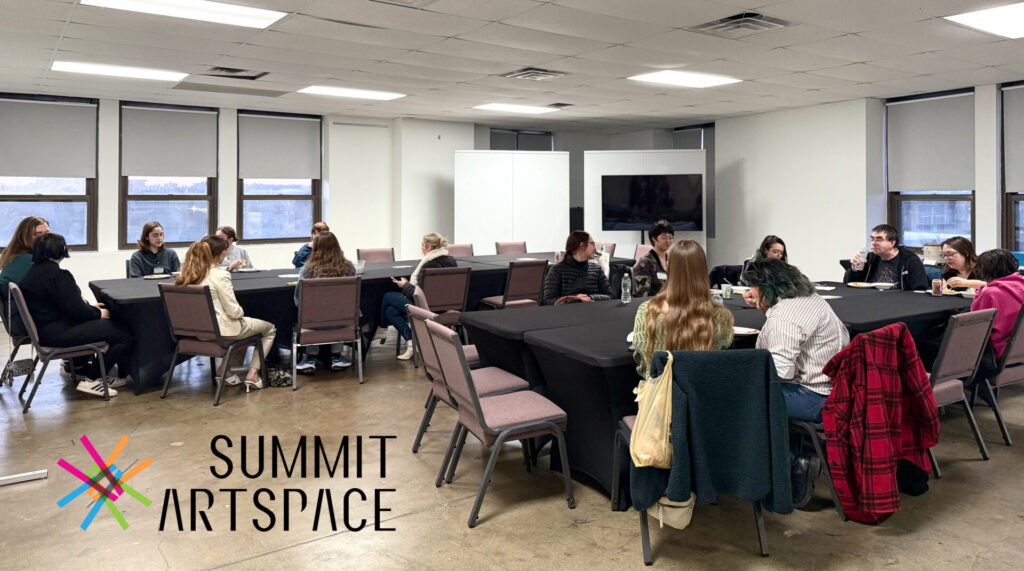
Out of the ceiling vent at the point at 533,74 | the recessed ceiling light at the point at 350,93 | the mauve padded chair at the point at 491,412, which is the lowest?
the mauve padded chair at the point at 491,412

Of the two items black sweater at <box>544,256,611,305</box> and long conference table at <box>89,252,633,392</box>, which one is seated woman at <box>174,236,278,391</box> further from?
black sweater at <box>544,256,611,305</box>

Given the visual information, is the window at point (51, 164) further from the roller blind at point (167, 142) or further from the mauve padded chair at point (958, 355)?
the mauve padded chair at point (958, 355)

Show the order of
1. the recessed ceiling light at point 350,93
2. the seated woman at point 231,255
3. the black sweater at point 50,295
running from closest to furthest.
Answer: the black sweater at point 50,295 < the seated woman at point 231,255 < the recessed ceiling light at point 350,93

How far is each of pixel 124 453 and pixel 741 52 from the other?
5315mm

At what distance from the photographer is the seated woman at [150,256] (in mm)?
6613

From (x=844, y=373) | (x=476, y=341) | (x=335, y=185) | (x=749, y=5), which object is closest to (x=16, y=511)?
(x=476, y=341)

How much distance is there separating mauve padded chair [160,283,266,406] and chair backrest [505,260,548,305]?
231cm

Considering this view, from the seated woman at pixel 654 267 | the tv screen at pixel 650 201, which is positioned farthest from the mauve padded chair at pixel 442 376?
the tv screen at pixel 650 201

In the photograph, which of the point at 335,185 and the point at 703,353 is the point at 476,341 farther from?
the point at 335,185

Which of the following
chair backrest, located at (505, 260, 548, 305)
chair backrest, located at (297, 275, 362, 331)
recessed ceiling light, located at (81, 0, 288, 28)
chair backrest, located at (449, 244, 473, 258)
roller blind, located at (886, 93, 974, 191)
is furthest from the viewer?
chair backrest, located at (449, 244, 473, 258)

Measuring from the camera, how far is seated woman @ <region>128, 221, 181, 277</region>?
21.7ft

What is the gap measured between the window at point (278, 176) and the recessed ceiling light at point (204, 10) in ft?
16.9

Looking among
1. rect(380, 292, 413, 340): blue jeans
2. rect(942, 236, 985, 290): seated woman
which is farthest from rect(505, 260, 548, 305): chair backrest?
rect(942, 236, 985, 290): seated woman

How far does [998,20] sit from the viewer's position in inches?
210
